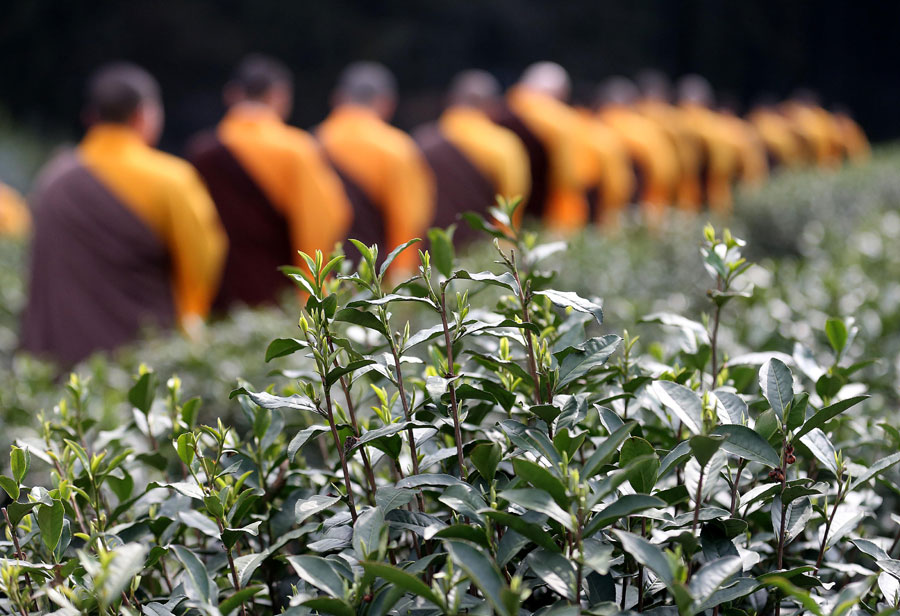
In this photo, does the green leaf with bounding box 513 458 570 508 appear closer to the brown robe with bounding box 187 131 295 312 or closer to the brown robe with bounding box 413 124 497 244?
the brown robe with bounding box 187 131 295 312

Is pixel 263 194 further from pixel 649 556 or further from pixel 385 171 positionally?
pixel 649 556

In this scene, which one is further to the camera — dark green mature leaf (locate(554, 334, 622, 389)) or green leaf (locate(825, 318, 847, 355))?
green leaf (locate(825, 318, 847, 355))

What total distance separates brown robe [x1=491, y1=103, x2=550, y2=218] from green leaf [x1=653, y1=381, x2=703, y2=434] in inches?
246

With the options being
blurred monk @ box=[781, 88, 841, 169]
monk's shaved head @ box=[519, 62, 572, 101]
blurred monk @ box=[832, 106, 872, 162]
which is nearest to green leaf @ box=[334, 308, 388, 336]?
monk's shaved head @ box=[519, 62, 572, 101]

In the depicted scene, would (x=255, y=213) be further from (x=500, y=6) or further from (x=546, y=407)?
(x=500, y=6)

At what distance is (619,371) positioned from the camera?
1.05m

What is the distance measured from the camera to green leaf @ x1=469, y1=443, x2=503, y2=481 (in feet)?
2.69

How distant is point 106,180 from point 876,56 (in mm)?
19676

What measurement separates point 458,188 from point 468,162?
8.5 inches

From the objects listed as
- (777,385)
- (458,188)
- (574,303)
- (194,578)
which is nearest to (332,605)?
(194,578)

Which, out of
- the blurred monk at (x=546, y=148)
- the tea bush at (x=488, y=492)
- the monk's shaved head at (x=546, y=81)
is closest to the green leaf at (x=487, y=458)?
the tea bush at (x=488, y=492)

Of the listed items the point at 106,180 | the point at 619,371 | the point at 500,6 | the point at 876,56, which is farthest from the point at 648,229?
the point at 876,56

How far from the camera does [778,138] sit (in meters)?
14.9

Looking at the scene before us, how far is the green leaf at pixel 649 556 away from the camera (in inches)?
27.0
